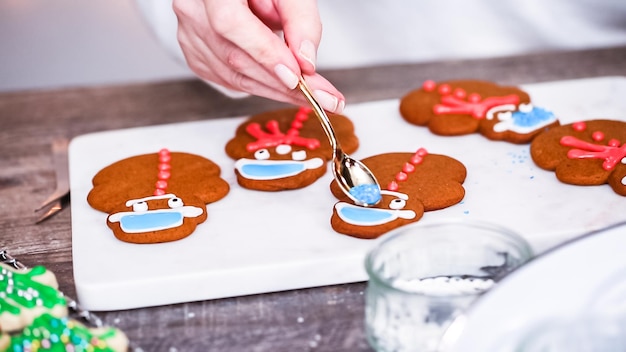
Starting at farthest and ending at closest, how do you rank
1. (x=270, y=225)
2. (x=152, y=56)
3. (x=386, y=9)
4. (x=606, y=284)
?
(x=152, y=56), (x=386, y=9), (x=270, y=225), (x=606, y=284)

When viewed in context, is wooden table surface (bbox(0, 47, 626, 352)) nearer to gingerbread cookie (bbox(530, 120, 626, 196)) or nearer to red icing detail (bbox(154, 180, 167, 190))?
red icing detail (bbox(154, 180, 167, 190))

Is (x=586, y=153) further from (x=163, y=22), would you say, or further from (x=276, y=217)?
(x=163, y=22)

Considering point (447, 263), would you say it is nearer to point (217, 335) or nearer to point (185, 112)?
point (217, 335)

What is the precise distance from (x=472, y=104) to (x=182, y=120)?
53cm

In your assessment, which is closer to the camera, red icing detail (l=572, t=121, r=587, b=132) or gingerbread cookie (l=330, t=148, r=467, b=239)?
gingerbread cookie (l=330, t=148, r=467, b=239)

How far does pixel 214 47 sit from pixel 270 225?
0.32 m

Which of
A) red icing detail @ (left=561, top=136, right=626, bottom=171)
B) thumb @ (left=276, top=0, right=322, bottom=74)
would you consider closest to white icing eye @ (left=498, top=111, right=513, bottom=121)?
red icing detail @ (left=561, top=136, right=626, bottom=171)

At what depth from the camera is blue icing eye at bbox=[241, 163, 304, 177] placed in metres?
1.19

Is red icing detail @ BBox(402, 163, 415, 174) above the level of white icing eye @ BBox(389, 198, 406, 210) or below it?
below


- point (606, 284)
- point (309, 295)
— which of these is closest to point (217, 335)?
point (309, 295)

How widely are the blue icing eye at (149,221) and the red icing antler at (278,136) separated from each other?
231 mm

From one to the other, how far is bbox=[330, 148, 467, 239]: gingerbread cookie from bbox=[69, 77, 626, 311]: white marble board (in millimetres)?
16

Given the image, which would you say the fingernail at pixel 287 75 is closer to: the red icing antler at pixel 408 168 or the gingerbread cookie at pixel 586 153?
the red icing antler at pixel 408 168

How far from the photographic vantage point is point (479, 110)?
1.34m
